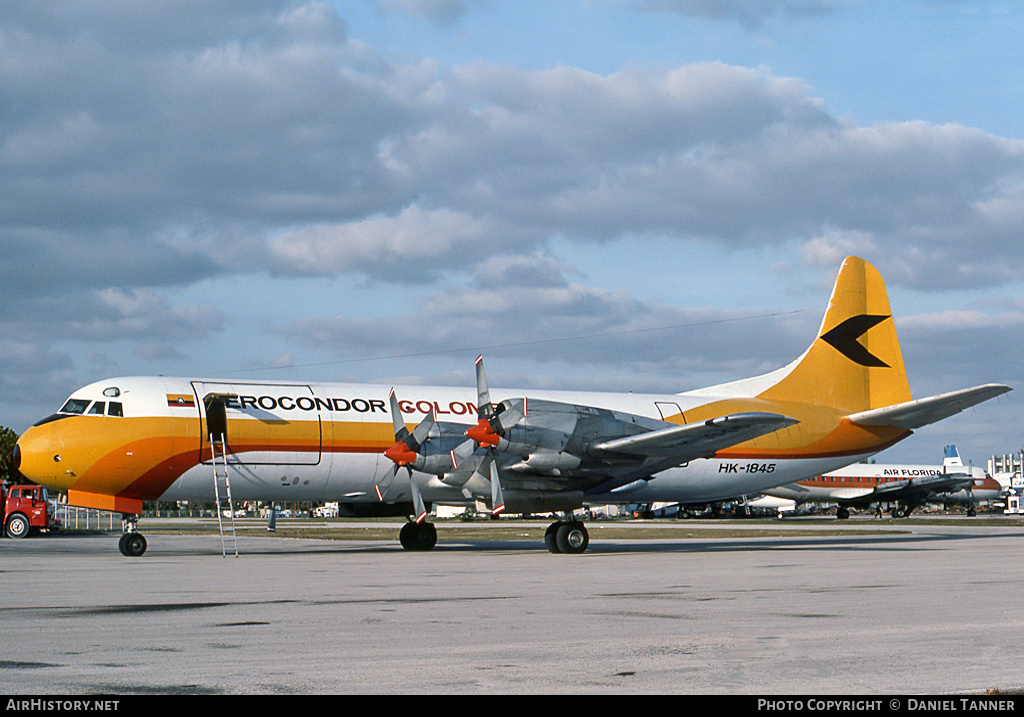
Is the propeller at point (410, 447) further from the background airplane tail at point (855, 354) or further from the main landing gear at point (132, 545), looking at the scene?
the background airplane tail at point (855, 354)

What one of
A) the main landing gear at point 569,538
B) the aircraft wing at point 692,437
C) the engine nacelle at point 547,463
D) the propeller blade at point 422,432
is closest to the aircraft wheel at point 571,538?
the main landing gear at point 569,538

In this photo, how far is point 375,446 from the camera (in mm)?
28906

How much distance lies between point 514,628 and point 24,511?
41.0 metres

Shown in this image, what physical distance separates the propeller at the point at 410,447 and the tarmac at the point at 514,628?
16.3 feet

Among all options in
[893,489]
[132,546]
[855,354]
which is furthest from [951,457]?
[132,546]

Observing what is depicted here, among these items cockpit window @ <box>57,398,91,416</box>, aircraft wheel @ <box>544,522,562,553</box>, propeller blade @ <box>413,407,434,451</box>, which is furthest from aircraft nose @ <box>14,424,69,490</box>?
aircraft wheel @ <box>544,522,562,553</box>

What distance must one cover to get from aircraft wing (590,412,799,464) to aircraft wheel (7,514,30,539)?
3086 centimetres

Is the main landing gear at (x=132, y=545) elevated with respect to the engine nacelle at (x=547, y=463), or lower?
lower

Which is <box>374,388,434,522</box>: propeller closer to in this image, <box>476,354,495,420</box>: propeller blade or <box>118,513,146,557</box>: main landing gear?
<box>476,354,495,420</box>: propeller blade

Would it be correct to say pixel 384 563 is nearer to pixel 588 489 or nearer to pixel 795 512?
pixel 588 489

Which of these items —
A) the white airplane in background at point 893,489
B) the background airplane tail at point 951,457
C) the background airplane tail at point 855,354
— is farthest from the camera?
the background airplane tail at point 951,457

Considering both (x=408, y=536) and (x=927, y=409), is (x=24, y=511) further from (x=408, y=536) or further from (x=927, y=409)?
(x=927, y=409)

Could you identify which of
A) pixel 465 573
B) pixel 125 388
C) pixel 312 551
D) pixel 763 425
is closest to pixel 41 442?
pixel 125 388

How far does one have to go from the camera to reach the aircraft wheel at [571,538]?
27.1 metres
